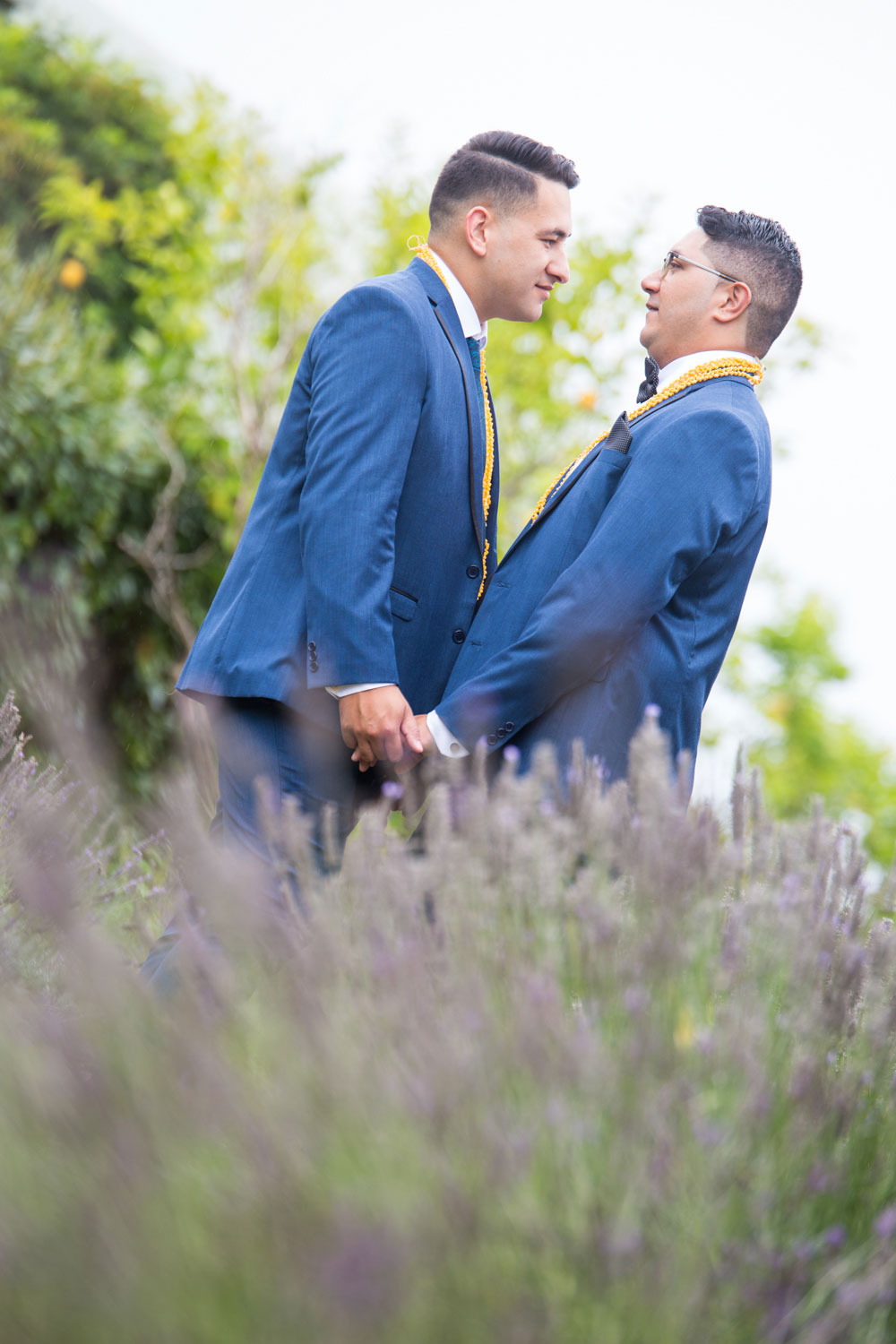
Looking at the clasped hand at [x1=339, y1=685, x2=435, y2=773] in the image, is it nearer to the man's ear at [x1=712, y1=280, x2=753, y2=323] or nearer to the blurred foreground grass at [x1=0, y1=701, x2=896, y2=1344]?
the blurred foreground grass at [x1=0, y1=701, x2=896, y2=1344]

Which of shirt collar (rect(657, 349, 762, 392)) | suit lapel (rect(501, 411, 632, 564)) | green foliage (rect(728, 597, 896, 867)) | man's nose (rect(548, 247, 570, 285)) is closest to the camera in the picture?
suit lapel (rect(501, 411, 632, 564))

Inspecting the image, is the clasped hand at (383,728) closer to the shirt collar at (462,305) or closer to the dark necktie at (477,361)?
the dark necktie at (477,361)

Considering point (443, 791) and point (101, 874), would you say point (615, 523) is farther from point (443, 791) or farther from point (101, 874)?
point (101, 874)

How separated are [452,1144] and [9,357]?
5.58 metres

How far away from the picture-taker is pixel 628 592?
2322 millimetres

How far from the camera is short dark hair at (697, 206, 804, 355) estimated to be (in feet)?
9.02

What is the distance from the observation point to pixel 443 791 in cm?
169

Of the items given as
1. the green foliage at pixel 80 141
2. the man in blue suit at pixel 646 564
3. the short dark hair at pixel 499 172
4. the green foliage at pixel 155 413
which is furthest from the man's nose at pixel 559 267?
the green foliage at pixel 80 141

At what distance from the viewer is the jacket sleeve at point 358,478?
7.75 ft

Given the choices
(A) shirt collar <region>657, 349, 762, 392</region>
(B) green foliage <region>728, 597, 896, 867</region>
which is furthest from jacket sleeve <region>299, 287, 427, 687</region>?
(B) green foliage <region>728, 597, 896, 867</region>

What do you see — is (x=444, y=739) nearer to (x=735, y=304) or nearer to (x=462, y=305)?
(x=462, y=305)

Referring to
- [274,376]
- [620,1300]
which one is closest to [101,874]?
[620,1300]

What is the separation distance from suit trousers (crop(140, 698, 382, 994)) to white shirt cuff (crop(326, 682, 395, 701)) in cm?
11

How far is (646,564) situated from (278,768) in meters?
0.83
